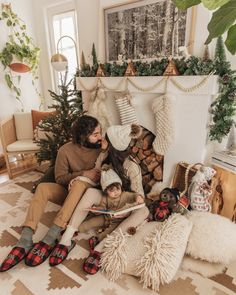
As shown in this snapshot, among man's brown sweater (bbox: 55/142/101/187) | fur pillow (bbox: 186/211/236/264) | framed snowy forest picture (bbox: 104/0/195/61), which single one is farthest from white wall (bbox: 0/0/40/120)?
fur pillow (bbox: 186/211/236/264)

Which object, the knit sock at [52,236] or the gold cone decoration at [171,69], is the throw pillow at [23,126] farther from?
the gold cone decoration at [171,69]

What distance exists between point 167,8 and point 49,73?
6.78 feet

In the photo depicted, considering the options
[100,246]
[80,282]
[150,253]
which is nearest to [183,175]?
[150,253]

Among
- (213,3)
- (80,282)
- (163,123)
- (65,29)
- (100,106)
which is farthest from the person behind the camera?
(65,29)

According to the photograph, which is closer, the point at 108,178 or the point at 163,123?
the point at 108,178

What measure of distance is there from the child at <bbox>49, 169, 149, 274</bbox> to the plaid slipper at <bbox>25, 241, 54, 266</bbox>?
50mm

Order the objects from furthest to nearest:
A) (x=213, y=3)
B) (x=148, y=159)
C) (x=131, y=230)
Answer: (x=148, y=159) → (x=131, y=230) → (x=213, y=3)

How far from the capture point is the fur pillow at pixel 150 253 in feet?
4.28

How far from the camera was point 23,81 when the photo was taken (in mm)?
3303

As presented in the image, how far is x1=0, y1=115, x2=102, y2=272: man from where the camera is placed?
4.90 feet

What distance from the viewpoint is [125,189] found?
1.85 m

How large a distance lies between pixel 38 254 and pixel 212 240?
1.13 m

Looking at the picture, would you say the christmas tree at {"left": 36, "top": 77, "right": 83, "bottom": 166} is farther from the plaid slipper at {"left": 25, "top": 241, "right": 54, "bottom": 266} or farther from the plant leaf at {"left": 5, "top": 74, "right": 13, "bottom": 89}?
the plant leaf at {"left": 5, "top": 74, "right": 13, "bottom": 89}

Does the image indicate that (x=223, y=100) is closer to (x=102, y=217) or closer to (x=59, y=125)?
(x=102, y=217)
